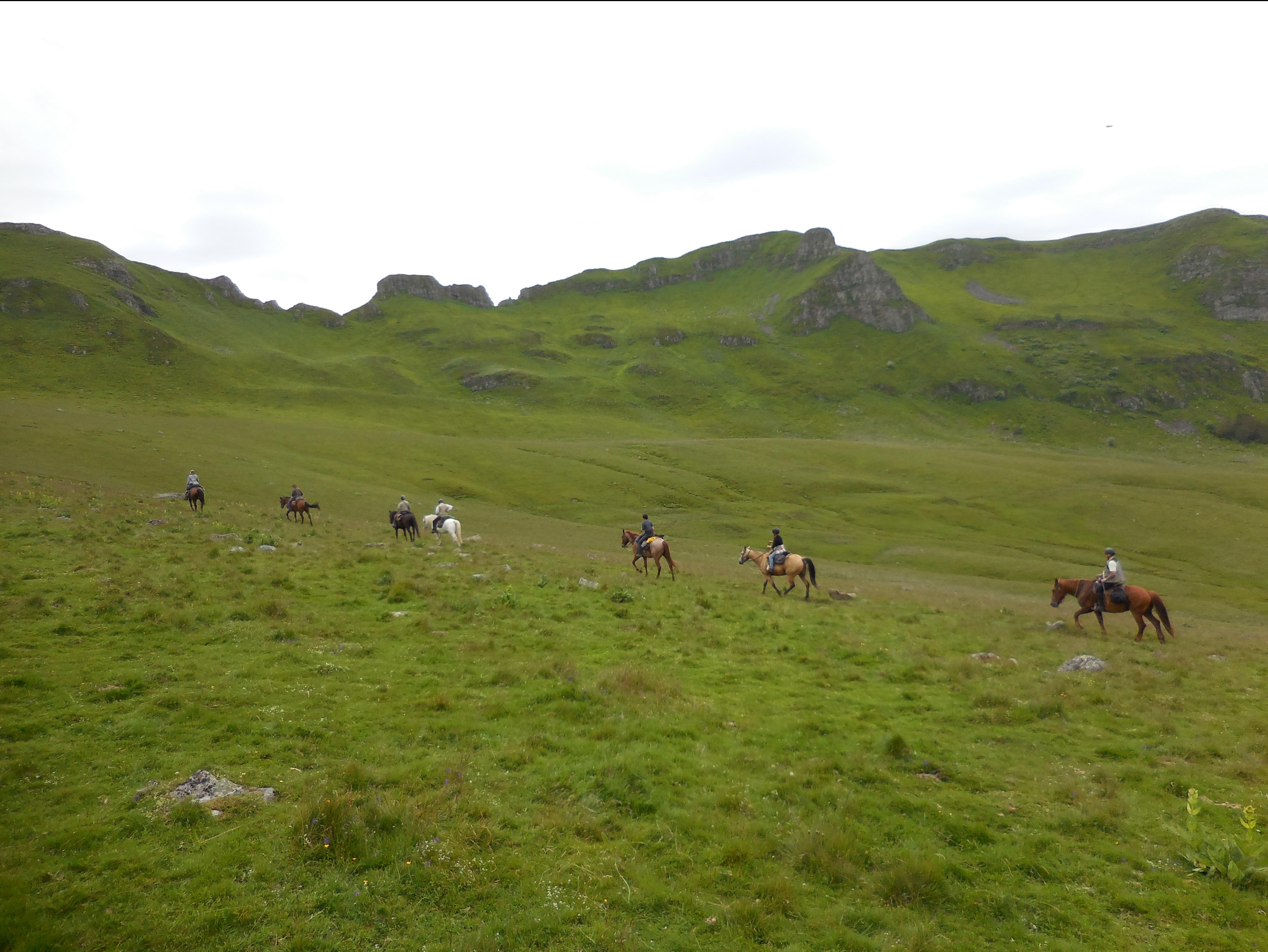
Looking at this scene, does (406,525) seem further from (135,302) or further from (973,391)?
(973,391)

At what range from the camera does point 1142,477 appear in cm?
8888

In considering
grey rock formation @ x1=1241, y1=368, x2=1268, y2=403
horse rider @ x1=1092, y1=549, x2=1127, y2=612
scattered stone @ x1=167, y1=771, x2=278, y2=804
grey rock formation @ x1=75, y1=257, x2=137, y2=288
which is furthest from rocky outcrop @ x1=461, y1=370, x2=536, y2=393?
grey rock formation @ x1=1241, y1=368, x2=1268, y2=403

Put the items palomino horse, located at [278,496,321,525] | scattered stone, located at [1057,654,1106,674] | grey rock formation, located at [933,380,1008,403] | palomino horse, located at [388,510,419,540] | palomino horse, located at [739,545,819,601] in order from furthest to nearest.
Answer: grey rock formation, located at [933,380,1008,403] → palomino horse, located at [278,496,321,525] → palomino horse, located at [388,510,419,540] → palomino horse, located at [739,545,819,601] → scattered stone, located at [1057,654,1106,674]

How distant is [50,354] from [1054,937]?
553ft

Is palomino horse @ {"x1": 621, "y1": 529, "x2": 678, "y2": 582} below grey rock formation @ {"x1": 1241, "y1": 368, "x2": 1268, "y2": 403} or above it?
below

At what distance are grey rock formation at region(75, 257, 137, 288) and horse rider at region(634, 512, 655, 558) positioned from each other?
7605 inches

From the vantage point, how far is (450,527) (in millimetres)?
38844

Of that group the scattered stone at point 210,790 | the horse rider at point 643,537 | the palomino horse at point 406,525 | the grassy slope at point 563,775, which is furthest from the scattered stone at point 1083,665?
the palomino horse at point 406,525

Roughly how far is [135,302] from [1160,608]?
205138 mm

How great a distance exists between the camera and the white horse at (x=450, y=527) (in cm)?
3775

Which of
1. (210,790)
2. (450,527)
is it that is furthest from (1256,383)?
(210,790)

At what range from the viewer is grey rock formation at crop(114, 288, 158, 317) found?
507 feet

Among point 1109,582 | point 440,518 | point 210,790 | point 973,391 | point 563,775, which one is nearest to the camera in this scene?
point 210,790

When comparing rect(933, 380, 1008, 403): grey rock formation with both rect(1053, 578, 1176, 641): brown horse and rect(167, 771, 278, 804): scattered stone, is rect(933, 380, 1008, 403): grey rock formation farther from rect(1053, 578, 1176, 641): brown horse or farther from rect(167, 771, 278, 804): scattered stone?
rect(167, 771, 278, 804): scattered stone
